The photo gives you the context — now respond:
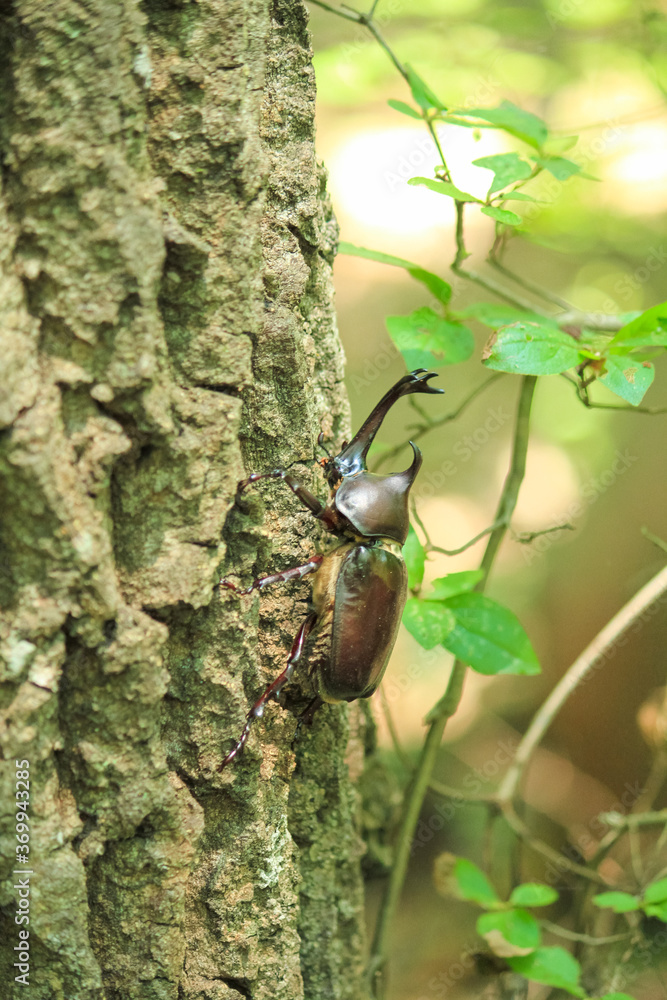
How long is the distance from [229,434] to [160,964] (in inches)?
34.9

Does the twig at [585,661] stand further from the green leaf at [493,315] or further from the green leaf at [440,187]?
the green leaf at [440,187]

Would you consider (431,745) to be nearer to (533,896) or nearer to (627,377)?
(533,896)

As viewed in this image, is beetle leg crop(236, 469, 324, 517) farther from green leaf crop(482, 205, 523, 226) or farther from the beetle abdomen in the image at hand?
green leaf crop(482, 205, 523, 226)

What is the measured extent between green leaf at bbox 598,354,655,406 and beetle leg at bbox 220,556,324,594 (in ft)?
2.15

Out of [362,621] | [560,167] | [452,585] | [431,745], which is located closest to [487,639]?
[452,585]

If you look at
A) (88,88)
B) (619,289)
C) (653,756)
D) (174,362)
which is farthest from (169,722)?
(619,289)

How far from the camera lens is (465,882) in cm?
185

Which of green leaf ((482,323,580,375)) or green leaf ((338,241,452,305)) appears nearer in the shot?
green leaf ((482,323,580,375))

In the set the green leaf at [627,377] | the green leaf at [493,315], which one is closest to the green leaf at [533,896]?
the green leaf at [627,377]

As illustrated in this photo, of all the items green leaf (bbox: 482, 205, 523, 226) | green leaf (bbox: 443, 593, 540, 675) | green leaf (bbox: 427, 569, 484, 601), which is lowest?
green leaf (bbox: 443, 593, 540, 675)

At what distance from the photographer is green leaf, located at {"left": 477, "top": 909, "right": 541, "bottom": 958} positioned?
170 cm

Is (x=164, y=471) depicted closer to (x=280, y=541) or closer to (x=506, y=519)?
(x=280, y=541)

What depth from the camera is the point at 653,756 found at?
2605mm

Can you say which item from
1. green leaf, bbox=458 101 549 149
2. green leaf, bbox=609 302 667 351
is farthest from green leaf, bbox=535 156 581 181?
green leaf, bbox=609 302 667 351
